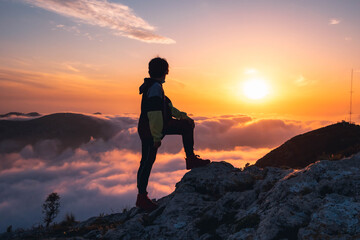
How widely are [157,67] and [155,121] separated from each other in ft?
5.46

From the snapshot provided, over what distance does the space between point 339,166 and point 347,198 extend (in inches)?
56.0

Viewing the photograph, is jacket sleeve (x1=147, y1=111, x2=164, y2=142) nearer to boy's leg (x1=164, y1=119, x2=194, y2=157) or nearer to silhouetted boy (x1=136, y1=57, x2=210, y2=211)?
silhouetted boy (x1=136, y1=57, x2=210, y2=211)

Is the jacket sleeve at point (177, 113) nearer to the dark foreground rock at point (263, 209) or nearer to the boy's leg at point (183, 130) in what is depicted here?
the boy's leg at point (183, 130)

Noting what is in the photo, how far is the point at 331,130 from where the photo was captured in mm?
16391

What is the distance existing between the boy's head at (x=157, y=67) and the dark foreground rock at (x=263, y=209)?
3.49m

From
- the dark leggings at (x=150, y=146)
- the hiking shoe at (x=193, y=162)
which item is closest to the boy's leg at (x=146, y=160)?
the dark leggings at (x=150, y=146)

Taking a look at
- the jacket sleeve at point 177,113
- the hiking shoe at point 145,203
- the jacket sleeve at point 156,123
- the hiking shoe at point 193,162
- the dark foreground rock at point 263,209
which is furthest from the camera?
the hiking shoe at point 193,162

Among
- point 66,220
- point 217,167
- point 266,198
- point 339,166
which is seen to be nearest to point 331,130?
point 217,167

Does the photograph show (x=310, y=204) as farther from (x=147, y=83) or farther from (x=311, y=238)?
(x=147, y=83)

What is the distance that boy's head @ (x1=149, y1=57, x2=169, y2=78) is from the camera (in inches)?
284

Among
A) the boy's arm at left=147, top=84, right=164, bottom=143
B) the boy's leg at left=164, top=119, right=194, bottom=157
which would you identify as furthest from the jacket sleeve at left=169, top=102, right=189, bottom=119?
the boy's arm at left=147, top=84, right=164, bottom=143

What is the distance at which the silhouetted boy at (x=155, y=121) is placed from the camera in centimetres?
678

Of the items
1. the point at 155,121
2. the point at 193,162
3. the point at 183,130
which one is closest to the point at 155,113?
the point at 155,121

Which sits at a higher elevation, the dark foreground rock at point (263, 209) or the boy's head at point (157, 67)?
the boy's head at point (157, 67)
